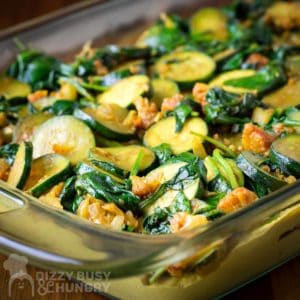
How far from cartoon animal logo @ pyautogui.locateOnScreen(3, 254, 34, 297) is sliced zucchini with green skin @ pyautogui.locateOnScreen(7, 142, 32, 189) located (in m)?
0.28

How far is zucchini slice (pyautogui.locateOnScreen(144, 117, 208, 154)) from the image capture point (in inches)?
109

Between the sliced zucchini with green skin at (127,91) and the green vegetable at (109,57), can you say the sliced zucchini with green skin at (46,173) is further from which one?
the green vegetable at (109,57)

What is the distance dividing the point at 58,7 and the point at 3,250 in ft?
9.14

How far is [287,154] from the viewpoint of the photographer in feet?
8.38

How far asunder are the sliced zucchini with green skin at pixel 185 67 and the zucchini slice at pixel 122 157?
0.60 metres

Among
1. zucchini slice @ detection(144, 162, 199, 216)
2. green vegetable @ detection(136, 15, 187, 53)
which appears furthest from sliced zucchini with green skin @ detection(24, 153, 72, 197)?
green vegetable @ detection(136, 15, 187, 53)

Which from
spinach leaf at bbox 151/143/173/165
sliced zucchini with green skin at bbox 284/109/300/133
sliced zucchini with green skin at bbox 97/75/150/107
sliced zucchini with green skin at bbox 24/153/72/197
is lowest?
sliced zucchini with green skin at bbox 284/109/300/133

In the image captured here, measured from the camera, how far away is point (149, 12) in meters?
4.13

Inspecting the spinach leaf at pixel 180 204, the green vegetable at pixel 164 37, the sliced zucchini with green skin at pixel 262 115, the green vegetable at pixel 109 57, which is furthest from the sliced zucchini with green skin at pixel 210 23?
the spinach leaf at pixel 180 204

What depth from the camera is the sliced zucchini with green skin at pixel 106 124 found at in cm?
286

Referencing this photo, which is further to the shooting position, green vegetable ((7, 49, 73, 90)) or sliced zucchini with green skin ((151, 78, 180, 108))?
green vegetable ((7, 49, 73, 90))

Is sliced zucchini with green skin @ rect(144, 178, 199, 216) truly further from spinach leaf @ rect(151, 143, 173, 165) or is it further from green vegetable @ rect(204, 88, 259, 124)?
green vegetable @ rect(204, 88, 259, 124)

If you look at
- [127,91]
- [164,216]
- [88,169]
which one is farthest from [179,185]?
[127,91]

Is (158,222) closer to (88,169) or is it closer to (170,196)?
(170,196)
